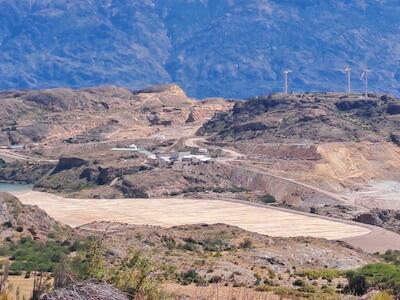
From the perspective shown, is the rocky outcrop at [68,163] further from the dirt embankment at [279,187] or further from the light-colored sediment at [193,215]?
the dirt embankment at [279,187]

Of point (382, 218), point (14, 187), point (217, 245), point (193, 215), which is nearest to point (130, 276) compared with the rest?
point (217, 245)

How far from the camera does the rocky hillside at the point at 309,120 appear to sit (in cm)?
16800

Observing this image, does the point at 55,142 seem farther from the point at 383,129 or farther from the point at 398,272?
the point at 398,272

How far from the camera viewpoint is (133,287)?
3197cm

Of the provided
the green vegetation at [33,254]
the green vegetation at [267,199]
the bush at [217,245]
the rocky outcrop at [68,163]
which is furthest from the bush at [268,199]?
the green vegetation at [33,254]

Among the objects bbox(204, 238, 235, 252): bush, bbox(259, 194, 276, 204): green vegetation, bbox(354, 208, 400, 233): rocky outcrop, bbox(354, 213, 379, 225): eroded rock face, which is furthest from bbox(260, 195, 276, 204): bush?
bbox(204, 238, 235, 252): bush

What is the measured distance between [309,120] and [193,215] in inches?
2487

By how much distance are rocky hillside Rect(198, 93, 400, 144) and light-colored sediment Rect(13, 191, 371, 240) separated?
42.4m

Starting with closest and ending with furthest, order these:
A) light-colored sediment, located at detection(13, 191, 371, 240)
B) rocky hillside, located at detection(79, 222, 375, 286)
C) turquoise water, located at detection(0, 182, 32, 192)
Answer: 1. rocky hillside, located at detection(79, 222, 375, 286)
2. light-colored sediment, located at detection(13, 191, 371, 240)
3. turquoise water, located at detection(0, 182, 32, 192)

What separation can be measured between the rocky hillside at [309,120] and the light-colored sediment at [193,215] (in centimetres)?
4241

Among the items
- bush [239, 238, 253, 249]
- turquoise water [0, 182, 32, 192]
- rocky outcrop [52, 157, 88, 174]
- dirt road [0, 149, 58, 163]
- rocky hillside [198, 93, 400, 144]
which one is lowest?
bush [239, 238, 253, 249]

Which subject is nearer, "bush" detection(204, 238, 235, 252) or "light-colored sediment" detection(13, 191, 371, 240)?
"bush" detection(204, 238, 235, 252)

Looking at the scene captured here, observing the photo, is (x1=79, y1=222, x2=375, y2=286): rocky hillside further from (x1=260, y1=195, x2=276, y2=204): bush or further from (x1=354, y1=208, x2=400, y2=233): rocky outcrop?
(x1=260, y1=195, x2=276, y2=204): bush

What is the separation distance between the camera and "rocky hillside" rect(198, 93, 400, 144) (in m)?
168
